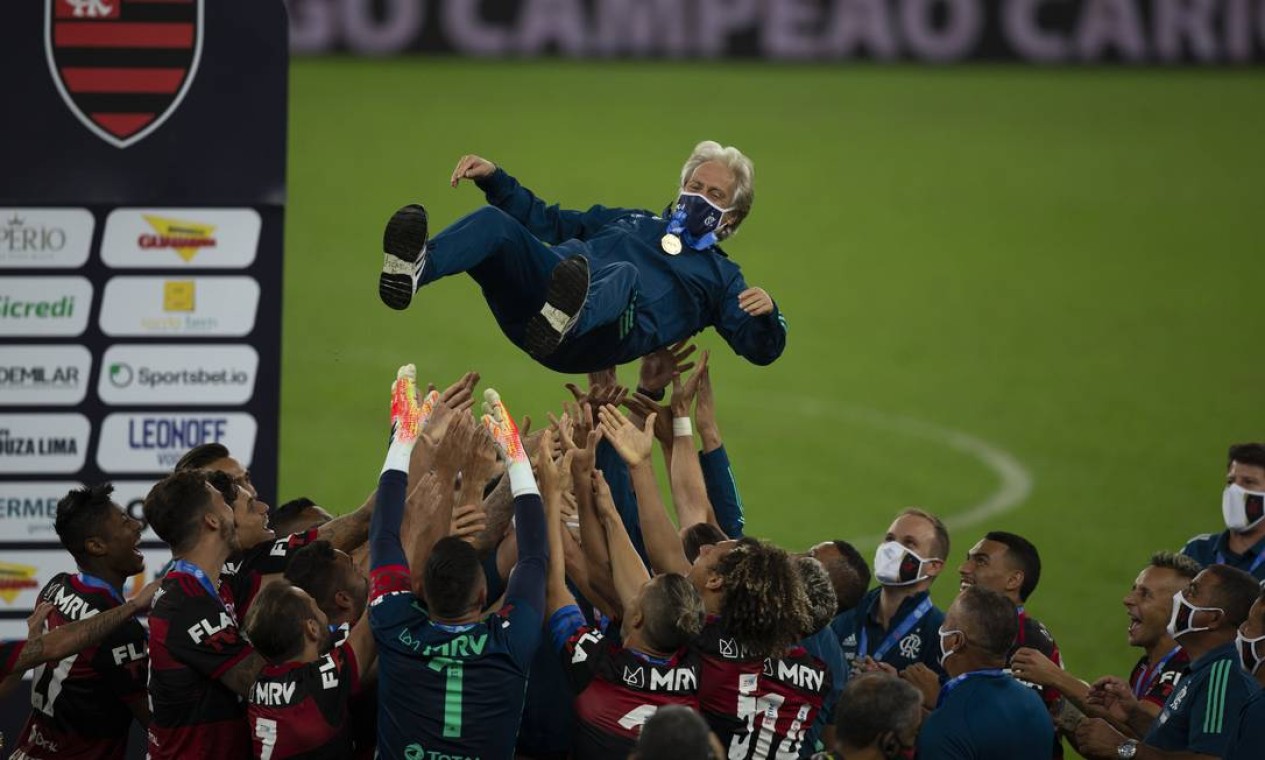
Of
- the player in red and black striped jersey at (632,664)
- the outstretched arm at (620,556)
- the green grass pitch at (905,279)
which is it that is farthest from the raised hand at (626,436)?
the green grass pitch at (905,279)

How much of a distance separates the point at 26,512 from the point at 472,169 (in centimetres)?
308

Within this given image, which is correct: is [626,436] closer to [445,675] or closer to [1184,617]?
[445,675]

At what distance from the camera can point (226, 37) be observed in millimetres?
9344

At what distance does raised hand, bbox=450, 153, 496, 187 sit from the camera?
8570 millimetres

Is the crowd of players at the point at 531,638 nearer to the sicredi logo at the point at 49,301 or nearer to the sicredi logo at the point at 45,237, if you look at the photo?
the sicredi logo at the point at 49,301

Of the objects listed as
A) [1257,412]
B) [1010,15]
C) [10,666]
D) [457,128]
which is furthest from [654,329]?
[1010,15]

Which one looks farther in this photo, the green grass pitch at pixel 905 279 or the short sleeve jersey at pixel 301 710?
the green grass pitch at pixel 905 279

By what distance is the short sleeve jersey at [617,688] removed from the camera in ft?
21.9

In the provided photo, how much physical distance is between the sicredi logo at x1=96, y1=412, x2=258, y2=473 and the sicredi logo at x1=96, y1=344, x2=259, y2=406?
81 millimetres

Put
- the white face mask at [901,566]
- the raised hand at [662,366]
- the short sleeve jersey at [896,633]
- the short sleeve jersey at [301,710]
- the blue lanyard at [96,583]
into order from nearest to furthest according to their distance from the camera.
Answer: the short sleeve jersey at [301,710]
the blue lanyard at [96,583]
the short sleeve jersey at [896,633]
the white face mask at [901,566]
the raised hand at [662,366]

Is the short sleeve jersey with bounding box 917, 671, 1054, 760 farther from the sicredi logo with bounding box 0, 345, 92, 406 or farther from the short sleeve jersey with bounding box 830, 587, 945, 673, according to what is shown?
the sicredi logo with bounding box 0, 345, 92, 406

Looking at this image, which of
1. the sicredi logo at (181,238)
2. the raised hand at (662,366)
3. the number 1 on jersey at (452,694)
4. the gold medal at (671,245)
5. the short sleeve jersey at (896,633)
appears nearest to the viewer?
the number 1 on jersey at (452,694)

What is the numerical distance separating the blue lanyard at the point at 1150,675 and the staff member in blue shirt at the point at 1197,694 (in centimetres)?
23

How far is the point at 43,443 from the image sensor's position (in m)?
9.73
